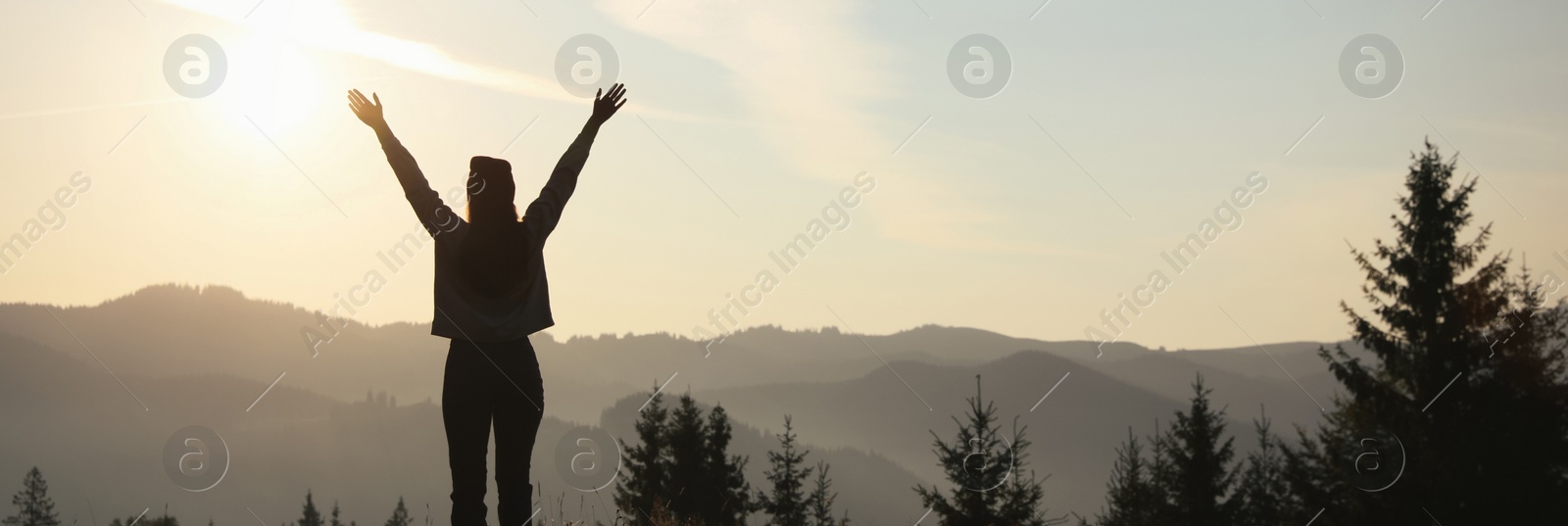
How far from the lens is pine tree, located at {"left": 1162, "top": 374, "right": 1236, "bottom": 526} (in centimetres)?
3603

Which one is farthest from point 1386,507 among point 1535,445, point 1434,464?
point 1535,445

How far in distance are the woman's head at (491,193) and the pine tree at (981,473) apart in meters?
23.0

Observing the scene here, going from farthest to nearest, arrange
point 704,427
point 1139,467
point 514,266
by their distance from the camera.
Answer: point 704,427
point 1139,467
point 514,266

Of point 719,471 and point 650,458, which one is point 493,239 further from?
point 650,458

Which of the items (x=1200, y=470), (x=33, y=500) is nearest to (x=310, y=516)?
(x=33, y=500)

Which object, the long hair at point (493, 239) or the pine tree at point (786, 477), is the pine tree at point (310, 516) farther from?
the long hair at point (493, 239)

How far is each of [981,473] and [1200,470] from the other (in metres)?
11.6

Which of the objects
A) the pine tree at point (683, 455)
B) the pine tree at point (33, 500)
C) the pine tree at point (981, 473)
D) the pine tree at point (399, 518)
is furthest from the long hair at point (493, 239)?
the pine tree at point (399, 518)

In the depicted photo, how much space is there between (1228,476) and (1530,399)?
11.1m

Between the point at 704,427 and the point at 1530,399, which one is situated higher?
the point at 704,427

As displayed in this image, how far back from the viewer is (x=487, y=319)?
547cm

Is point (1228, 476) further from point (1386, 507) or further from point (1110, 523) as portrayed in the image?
point (1386, 507)

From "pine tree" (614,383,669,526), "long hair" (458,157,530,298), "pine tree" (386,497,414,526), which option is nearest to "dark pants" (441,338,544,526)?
Answer: "long hair" (458,157,530,298)

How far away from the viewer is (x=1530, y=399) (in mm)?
27078
